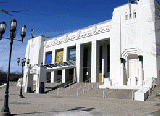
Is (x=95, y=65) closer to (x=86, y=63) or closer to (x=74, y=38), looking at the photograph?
(x=86, y=63)

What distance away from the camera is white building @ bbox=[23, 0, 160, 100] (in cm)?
2489

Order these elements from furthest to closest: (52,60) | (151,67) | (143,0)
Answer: (52,60), (143,0), (151,67)

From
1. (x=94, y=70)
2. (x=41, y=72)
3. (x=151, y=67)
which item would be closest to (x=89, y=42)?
(x=94, y=70)

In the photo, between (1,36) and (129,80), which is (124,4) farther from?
(1,36)

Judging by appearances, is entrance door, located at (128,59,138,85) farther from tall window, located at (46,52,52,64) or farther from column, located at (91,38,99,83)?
tall window, located at (46,52,52,64)

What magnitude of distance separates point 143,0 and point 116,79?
44.7 feet

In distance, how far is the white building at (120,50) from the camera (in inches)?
980

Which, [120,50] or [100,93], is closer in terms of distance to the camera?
[100,93]

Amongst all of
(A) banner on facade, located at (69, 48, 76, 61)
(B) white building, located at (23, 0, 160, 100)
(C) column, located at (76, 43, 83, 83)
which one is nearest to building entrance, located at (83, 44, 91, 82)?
(B) white building, located at (23, 0, 160, 100)

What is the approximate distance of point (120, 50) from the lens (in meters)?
28.8

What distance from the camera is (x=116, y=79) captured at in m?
28.0

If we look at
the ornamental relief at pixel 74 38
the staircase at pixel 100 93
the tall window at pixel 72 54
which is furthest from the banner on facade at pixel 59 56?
the staircase at pixel 100 93

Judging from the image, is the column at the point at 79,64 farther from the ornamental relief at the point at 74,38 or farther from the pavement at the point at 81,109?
the pavement at the point at 81,109

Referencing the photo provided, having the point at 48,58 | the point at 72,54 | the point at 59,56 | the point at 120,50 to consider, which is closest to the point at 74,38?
the point at 72,54
